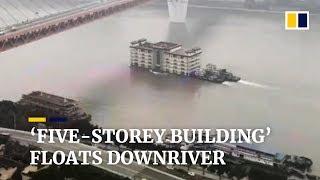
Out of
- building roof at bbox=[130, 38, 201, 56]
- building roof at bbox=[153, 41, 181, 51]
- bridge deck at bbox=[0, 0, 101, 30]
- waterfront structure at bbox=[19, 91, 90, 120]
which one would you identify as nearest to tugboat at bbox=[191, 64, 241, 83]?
building roof at bbox=[130, 38, 201, 56]

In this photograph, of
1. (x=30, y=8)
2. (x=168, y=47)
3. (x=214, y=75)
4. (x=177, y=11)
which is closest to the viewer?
(x=214, y=75)

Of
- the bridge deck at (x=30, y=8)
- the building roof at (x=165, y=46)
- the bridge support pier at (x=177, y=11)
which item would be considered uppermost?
the bridge support pier at (x=177, y=11)

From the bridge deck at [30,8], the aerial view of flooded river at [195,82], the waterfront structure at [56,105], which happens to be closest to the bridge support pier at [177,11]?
the aerial view of flooded river at [195,82]

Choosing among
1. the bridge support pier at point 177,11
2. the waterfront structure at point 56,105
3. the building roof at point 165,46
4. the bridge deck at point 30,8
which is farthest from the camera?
the bridge support pier at point 177,11

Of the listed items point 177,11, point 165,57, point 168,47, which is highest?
point 177,11

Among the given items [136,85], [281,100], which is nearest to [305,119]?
[281,100]

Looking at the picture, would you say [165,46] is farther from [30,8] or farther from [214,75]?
[30,8]

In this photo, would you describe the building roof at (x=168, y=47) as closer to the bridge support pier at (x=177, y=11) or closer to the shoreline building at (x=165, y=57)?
the shoreline building at (x=165, y=57)

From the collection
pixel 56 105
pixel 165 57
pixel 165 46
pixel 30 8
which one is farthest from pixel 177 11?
pixel 56 105
